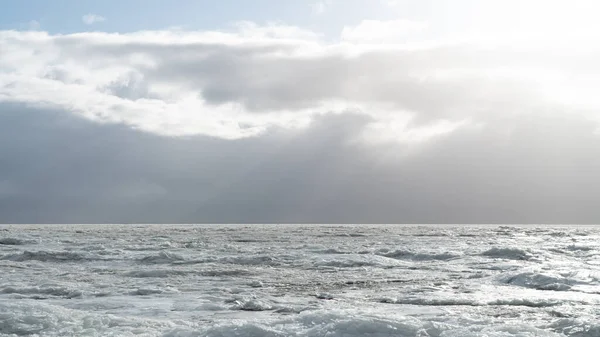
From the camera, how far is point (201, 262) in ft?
113

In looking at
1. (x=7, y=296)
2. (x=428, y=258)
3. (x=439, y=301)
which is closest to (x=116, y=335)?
(x=7, y=296)

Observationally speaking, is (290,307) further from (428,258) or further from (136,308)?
(428,258)

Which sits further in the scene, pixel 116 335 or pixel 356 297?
pixel 356 297

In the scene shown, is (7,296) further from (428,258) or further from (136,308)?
(428,258)

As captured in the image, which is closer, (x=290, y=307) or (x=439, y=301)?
(x=290, y=307)

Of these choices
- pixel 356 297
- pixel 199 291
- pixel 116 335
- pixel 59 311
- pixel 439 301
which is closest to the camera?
pixel 116 335

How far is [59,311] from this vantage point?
15125 mm

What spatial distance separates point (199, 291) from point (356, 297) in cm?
595

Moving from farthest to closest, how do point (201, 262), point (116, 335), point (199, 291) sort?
point (201, 262) < point (199, 291) < point (116, 335)

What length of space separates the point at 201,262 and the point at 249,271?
6226mm

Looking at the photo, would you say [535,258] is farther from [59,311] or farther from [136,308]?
[59,311]

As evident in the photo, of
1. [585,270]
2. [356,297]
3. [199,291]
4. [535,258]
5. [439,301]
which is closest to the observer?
[439,301]

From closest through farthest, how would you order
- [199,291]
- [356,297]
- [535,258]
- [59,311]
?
[59,311]
[356,297]
[199,291]
[535,258]

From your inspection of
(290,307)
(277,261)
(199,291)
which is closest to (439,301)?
(290,307)
